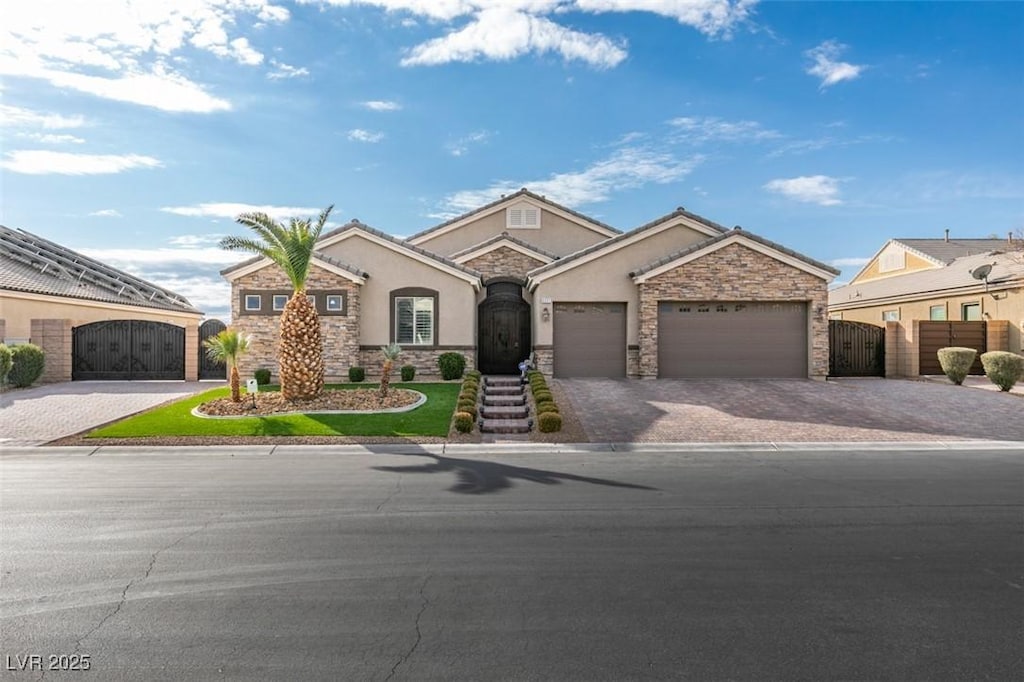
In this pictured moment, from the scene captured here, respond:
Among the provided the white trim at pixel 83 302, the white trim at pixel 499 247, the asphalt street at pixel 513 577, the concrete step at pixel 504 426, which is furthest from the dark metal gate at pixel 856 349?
the white trim at pixel 83 302

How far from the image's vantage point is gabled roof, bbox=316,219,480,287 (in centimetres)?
2209

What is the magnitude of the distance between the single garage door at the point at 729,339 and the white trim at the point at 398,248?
7.23 meters

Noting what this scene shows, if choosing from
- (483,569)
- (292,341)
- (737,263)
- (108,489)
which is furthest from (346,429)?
(737,263)

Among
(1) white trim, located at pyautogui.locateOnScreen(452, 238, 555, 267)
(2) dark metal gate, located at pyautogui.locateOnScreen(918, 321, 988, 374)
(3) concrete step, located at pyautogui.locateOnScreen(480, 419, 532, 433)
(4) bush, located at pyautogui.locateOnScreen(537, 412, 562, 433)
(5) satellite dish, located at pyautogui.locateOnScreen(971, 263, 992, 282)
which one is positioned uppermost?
(1) white trim, located at pyautogui.locateOnScreen(452, 238, 555, 267)

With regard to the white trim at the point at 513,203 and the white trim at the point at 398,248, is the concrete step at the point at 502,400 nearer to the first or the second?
the white trim at the point at 398,248

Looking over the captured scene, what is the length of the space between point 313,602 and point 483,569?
5.28ft

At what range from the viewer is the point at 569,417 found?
15633mm

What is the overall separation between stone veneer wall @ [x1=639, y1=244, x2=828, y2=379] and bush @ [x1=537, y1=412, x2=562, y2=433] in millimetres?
8227

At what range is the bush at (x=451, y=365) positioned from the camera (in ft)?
70.1

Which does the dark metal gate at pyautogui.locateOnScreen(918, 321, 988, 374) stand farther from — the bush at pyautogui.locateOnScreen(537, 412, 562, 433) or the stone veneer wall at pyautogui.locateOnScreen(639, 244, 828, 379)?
the bush at pyautogui.locateOnScreen(537, 412, 562, 433)

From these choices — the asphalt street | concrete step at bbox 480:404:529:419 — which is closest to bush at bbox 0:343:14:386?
the asphalt street

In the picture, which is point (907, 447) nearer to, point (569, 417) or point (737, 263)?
point (569, 417)

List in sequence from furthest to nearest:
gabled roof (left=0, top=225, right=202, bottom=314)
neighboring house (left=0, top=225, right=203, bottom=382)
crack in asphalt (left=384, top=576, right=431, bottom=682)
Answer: gabled roof (left=0, top=225, right=202, bottom=314), neighboring house (left=0, top=225, right=203, bottom=382), crack in asphalt (left=384, top=576, right=431, bottom=682)

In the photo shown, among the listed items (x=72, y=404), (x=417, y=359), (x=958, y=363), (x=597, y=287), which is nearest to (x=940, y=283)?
(x=958, y=363)
